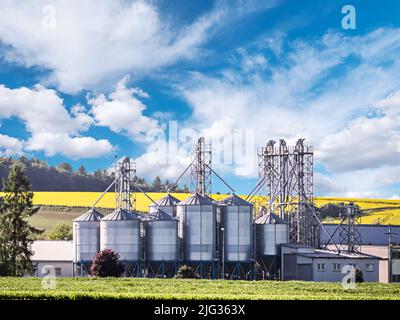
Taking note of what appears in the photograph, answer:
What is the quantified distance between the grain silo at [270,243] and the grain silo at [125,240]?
1426cm

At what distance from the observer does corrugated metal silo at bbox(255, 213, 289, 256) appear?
8431cm

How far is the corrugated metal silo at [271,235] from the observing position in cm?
8431

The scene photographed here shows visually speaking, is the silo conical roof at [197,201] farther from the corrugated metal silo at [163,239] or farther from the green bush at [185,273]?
the green bush at [185,273]

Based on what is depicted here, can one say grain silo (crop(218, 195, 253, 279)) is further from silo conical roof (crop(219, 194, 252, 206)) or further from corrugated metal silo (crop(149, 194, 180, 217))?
corrugated metal silo (crop(149, 194, 180, 217))

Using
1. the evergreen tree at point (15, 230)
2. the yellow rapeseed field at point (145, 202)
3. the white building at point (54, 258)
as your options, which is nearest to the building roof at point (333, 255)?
the white building at point (54, 258)

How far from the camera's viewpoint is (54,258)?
88125 mm

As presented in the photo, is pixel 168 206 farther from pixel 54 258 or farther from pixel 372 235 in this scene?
pixel 372 235

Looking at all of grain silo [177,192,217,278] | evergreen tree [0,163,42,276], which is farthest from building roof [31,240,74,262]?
grain silo [177,192,217,278]

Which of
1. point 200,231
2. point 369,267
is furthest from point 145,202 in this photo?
point 369,267

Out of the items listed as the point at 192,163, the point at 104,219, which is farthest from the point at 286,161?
the point at 104,219

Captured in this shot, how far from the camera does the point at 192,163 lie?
9056 centimetres

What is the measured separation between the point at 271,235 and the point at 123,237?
1712 centimetres

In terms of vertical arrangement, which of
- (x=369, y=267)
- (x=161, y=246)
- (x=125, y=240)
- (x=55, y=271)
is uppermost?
(x=125, y=240)
